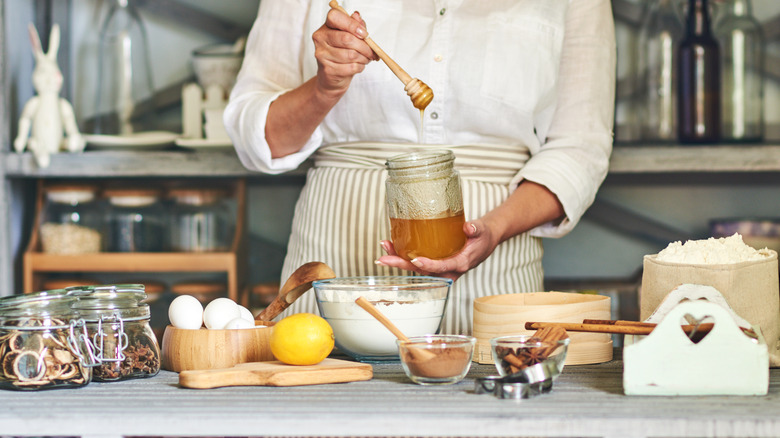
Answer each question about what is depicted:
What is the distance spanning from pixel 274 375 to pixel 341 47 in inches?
21.6

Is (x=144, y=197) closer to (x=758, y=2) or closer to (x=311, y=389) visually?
(x=311, y=389)

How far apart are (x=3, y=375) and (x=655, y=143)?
5.97ft

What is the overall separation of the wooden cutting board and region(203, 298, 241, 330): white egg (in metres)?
0.12

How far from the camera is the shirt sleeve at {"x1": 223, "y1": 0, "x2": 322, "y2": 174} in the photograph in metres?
→ 1.61

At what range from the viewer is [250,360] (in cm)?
110

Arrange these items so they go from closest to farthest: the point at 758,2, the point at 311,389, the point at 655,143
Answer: the point at 311,389 < the point at 655,143 < the point at 758,2

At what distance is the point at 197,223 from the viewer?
7.70 feet

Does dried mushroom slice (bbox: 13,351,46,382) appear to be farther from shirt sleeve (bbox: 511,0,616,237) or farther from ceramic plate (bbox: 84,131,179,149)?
ceramic plate (bbox: 84,131,179,149)

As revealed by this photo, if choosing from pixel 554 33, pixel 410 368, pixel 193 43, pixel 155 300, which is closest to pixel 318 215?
pixel 554 33

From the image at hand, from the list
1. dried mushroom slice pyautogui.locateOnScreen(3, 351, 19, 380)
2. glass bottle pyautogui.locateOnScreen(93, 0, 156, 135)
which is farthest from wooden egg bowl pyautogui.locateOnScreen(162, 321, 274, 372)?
glass bottle pyautogui.locateOnScreen(93, 0, 156, 135)

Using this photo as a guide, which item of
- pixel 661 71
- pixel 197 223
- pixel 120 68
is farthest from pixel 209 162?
pixel 661 71

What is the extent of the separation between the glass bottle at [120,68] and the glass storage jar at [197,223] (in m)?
0.27

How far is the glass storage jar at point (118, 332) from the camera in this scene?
102 centimetres

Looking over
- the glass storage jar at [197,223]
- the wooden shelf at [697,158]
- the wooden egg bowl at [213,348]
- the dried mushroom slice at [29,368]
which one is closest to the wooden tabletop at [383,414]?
the dried mushroom slice at [29,368]
